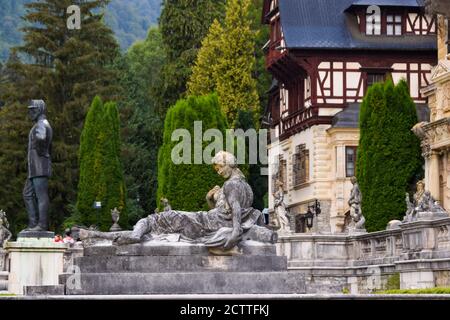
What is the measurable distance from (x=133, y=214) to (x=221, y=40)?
34.4 feet

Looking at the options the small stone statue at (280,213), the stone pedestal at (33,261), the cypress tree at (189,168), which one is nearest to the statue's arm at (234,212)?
the stone pedestal at (33,261)

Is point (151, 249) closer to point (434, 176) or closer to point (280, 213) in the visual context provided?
point (280, 213)

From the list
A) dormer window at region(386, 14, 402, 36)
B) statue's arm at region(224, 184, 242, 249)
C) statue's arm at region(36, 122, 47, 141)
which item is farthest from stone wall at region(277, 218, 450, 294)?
dormer window at region(386, 14, 402, 36)

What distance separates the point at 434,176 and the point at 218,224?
28063 mm

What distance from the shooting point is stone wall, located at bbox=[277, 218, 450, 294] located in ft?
101

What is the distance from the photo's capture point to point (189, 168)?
6044cm

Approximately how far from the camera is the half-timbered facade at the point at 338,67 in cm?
6162

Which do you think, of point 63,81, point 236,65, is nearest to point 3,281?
point 63,81

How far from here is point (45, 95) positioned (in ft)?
233

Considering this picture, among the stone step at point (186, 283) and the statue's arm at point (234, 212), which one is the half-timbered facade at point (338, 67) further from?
the stone step at point (186, 283)

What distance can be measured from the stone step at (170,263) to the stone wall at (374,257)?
186cm

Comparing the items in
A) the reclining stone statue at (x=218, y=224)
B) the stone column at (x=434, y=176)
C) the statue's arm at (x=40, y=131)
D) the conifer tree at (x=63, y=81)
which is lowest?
the reclining stone statue at (x=218, y=224)

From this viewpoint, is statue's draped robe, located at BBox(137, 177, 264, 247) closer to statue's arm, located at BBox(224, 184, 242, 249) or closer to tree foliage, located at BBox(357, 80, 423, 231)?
statue's arm, located at BBox(224, 184, 242, 249)
